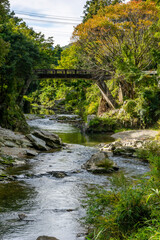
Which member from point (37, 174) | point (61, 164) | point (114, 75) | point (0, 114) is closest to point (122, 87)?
point (114, 75)

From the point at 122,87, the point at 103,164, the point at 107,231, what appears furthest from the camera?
the point at 122,87

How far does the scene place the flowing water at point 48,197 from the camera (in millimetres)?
4379

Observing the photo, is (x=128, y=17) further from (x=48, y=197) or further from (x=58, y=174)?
(x=48, y=197)

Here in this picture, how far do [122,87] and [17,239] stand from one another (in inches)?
815

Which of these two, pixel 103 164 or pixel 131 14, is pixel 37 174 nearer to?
pixel 103 164

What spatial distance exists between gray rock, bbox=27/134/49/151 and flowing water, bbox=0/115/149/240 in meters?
2.31

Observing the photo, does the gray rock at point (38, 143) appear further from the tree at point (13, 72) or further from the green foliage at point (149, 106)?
the green foliage at point (149, 106)

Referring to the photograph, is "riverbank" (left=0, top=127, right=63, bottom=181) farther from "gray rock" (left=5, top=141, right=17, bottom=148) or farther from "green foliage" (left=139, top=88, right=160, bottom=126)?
"green foliage" (left=139, top=88, right=160, bottom=126)

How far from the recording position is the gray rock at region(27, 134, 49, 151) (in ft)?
42.9

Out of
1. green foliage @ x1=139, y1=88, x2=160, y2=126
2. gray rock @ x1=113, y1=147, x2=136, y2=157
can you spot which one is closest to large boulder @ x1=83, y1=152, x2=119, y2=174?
gray rock @ x1=113, y1=147, x2=136, y2=157

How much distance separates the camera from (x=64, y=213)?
204 inches

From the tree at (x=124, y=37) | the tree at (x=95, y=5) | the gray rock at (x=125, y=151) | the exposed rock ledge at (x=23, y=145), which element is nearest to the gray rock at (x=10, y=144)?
the exposed rock ledge at (x=23, y=145)

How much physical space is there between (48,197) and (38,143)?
23.7 feet

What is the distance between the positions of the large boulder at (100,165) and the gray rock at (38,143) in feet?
13.6
